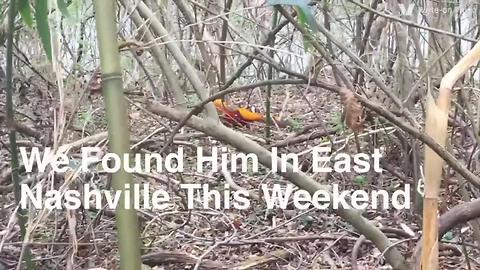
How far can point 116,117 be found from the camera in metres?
0.59

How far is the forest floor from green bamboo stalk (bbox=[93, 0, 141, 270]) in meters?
0.64

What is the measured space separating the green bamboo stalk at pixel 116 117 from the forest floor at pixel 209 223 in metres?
0.64

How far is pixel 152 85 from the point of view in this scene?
2432 mm

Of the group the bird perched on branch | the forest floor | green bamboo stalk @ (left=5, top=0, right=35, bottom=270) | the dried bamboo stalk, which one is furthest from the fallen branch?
the bird perched on branch

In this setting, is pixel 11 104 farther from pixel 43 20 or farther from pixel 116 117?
pixel 116 117

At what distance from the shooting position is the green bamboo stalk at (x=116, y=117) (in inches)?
23.0

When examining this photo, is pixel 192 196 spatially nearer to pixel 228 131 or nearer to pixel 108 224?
pixel 108 224

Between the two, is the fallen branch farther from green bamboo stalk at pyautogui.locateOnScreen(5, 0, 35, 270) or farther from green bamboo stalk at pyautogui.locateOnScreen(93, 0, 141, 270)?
green bamboo stalk at pyautogui.locateOnScreen(93, 0, 141, 270)

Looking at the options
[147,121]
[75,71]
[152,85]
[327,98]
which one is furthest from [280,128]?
[75,71]

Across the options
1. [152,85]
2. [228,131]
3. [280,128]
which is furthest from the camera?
[280,128]

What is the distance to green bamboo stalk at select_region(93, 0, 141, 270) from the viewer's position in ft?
1.91

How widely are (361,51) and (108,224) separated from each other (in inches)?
37.8

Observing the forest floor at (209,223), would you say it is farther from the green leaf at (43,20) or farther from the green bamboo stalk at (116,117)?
the green bamboo stalk at (116,117)

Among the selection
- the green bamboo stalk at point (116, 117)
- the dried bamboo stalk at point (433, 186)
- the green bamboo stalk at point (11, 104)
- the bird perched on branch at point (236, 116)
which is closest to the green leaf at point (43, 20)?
the green bamboo stalk at point (11, 104)
